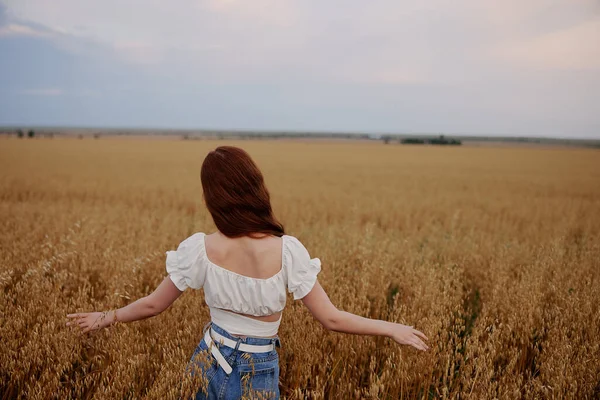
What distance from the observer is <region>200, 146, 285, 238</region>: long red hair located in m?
1.65

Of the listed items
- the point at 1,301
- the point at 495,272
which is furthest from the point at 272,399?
the point at 495,272

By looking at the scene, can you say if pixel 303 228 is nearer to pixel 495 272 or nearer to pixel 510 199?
pixel 495 272

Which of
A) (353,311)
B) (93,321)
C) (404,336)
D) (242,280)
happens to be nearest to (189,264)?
(242,280)

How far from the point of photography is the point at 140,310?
1.88 m

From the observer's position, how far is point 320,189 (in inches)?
519

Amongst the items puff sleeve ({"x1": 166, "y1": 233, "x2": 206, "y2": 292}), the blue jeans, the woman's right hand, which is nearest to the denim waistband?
the blue jeans

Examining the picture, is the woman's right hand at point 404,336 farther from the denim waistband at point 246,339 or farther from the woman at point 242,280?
the denim waistband at point 246,339

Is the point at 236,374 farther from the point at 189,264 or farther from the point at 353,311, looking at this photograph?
the point at 353,311

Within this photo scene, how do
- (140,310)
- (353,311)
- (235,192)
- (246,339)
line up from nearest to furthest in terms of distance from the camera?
(235,192) → (246,339) → (140,310) → (353,311)

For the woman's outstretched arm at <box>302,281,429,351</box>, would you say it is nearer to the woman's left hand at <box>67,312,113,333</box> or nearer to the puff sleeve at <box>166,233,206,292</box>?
the puff sleeve at <box>166,233,206,292</box>

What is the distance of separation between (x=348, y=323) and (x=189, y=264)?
78 cm

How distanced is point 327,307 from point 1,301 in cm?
250

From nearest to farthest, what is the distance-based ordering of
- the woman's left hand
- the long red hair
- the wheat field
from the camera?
the long red hair
the woman's left hand
the wheat field

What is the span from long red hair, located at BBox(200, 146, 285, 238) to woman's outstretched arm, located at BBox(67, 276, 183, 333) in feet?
1.43
